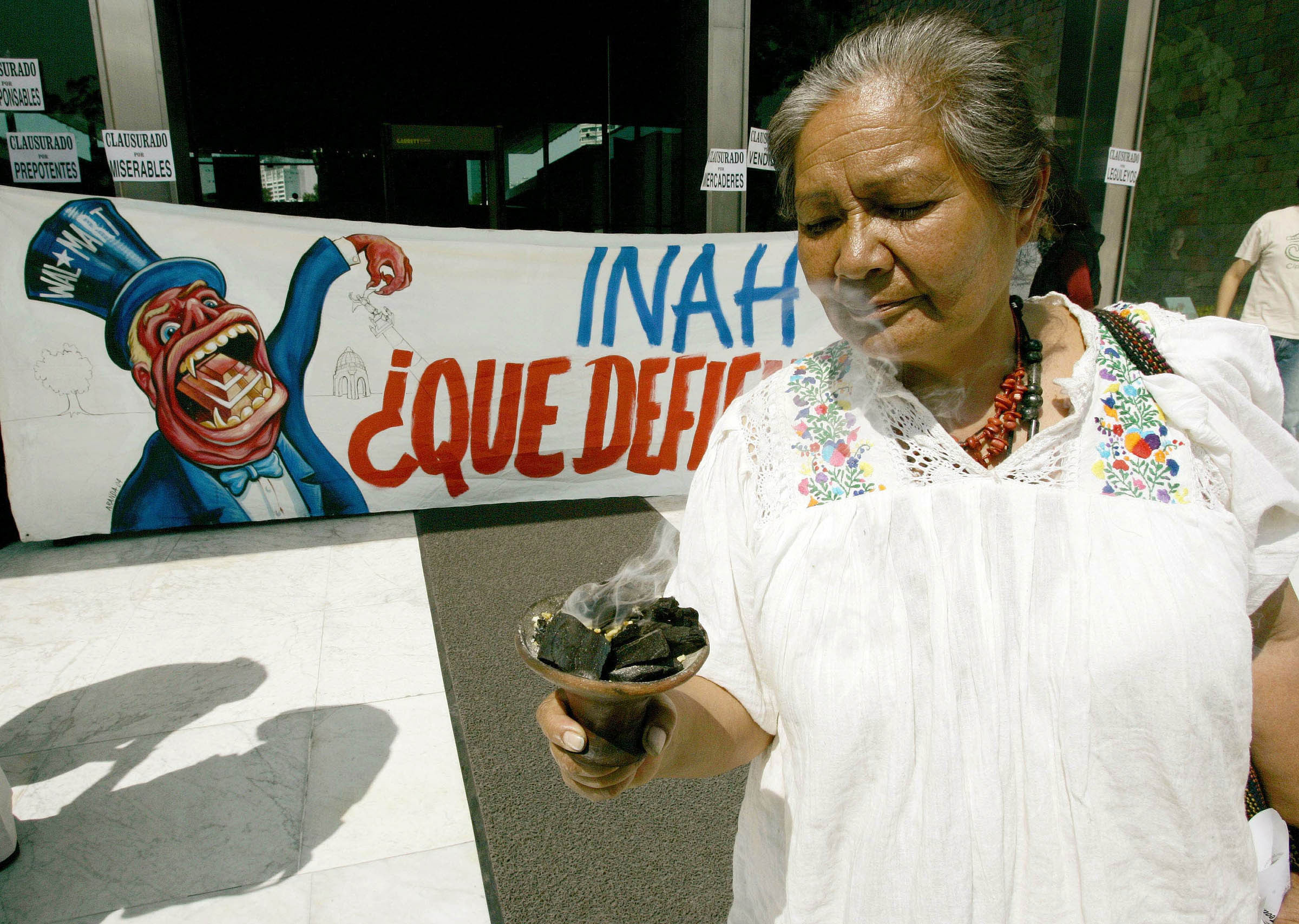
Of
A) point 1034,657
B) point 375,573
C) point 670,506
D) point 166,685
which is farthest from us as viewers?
point 670,506

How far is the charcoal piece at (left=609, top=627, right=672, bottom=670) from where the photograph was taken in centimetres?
91

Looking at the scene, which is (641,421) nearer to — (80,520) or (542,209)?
(80,520)

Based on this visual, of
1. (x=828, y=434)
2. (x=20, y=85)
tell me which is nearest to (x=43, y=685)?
(x=828, y=434)

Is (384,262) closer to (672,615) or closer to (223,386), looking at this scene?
(223,386)

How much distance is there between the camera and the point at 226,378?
4.93m

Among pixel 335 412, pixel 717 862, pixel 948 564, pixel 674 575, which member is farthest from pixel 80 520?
pixel 948 564

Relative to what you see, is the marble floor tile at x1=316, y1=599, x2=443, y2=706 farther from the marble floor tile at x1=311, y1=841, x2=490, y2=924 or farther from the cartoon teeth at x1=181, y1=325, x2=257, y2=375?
the cartoon teeth at x1=181, y1=325, x2=257, y2=375

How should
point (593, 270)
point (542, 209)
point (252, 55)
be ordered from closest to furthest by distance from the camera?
point (593, 270) < point (252, 55) < point (542, 209)

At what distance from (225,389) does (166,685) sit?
2.12 metres

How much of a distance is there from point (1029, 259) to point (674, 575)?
12.0 ft

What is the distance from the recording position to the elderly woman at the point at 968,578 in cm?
102

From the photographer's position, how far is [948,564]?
1.06 metres

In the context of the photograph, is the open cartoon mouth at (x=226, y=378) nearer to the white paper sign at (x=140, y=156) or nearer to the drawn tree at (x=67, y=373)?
the drawn tree at (x=67, y=373)

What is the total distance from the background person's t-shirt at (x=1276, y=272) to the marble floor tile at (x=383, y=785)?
5693mm
